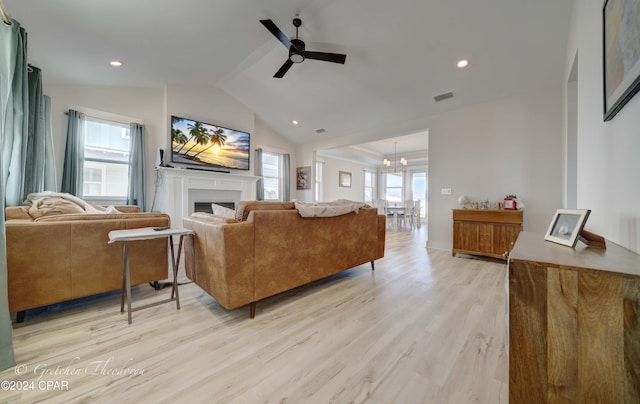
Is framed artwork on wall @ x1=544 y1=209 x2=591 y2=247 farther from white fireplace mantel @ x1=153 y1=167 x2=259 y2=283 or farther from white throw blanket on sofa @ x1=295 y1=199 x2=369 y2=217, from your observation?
white fireplace mantel @ x1=153 y1=167 x2=259 y2=283

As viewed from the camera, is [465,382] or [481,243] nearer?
[465,382]

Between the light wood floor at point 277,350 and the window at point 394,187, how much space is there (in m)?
7.83

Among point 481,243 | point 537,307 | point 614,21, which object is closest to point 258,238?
point 537,307

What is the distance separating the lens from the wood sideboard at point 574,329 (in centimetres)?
58

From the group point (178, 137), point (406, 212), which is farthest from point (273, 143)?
point (406, 212)

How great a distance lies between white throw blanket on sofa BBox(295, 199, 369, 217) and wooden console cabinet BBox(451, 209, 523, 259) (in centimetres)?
212

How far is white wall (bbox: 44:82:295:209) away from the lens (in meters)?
3.63

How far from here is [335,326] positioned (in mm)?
1681

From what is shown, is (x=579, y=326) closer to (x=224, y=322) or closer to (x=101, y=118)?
(x=224, y=322)

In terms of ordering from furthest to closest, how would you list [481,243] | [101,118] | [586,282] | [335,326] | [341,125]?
[341,125] < [101,118] < [481,243] < [335,326] < [586,282]

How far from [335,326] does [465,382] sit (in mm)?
809

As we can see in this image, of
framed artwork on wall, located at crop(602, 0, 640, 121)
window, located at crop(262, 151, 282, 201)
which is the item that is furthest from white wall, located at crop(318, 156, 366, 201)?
framed artwork on wall, located at crop(602, 0, 640, 121)

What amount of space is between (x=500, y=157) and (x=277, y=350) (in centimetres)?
429

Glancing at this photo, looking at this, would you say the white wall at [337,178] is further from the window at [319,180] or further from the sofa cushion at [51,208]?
the sofa cushion at [51,208]
